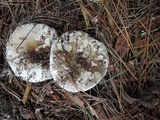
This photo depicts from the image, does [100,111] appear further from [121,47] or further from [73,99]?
[121,47]

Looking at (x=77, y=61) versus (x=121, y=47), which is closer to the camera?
Answer: (x=77, y=61)

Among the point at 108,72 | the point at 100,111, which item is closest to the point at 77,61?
the point at 108,72

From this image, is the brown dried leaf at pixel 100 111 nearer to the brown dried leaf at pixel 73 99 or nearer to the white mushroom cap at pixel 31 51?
the brown dried leaf at pixel 73 99

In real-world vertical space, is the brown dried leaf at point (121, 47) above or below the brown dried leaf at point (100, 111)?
above

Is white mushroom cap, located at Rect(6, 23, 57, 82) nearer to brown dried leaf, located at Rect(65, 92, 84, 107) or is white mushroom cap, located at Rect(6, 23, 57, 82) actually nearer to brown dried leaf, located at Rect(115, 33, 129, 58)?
brown dried leaf, located at Rect(65, 92, 84, 107)

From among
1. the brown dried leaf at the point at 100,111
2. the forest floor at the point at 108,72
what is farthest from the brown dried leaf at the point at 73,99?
the brown dried leaf at the point at 100,111

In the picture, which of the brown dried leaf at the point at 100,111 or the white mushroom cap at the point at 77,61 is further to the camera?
the brown dried leaf at the point at 100,111

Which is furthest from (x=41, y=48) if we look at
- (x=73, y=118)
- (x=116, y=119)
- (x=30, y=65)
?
(x=116, y=119)

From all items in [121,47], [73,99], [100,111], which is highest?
[121,47]
